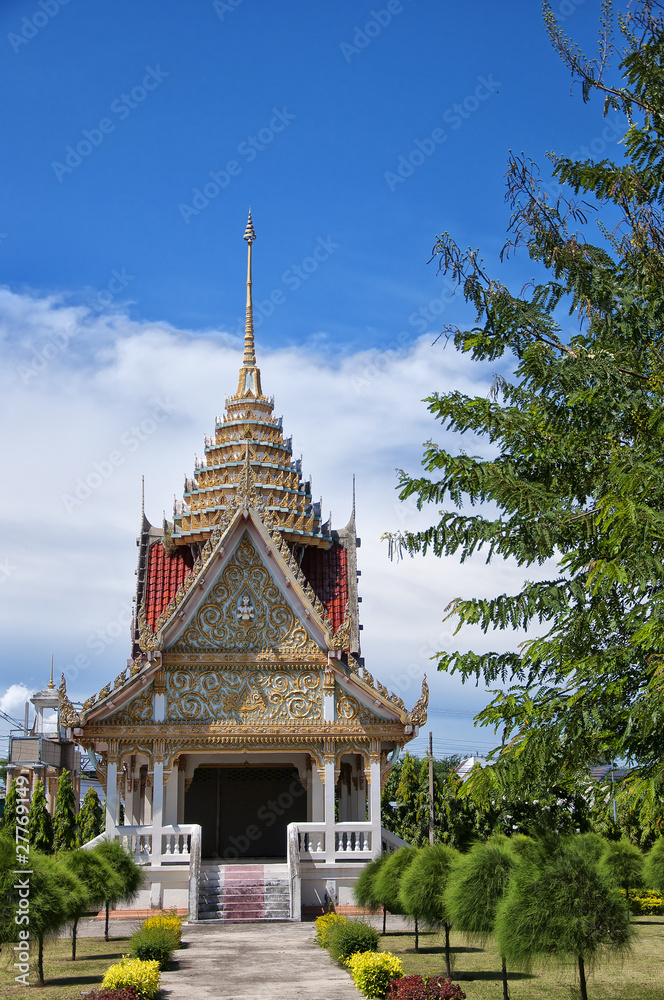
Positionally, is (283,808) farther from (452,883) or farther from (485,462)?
(485,462)

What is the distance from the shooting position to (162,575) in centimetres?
2844

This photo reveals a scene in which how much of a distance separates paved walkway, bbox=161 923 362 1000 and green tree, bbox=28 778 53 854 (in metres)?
9.57

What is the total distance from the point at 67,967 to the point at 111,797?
643cm

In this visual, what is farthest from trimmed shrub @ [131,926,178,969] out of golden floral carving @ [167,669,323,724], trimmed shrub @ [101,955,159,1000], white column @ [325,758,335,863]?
golden floral carving @ [167,669,323,724]

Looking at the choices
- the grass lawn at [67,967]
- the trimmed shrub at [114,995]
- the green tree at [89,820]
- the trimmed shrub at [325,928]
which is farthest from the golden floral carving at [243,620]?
the trimmed shrub at [114,995]

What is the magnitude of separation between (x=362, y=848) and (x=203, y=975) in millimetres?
8722

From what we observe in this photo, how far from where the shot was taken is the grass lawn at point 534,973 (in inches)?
483

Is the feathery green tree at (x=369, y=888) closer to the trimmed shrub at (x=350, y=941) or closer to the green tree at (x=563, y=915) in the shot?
the trimmed shrub at (x=350, y=941)

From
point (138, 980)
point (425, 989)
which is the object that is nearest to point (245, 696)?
point (138, 980)

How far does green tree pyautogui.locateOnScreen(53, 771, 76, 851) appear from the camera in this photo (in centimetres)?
2795

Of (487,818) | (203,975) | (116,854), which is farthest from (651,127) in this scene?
(487,818)

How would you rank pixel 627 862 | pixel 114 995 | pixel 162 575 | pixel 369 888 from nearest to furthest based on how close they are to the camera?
pixel 114 995, pixel 369 888, pixel 627 862, pixel 162 575

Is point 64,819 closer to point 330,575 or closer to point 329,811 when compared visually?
point 330,575

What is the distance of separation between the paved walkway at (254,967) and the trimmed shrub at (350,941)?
7.6 inches
